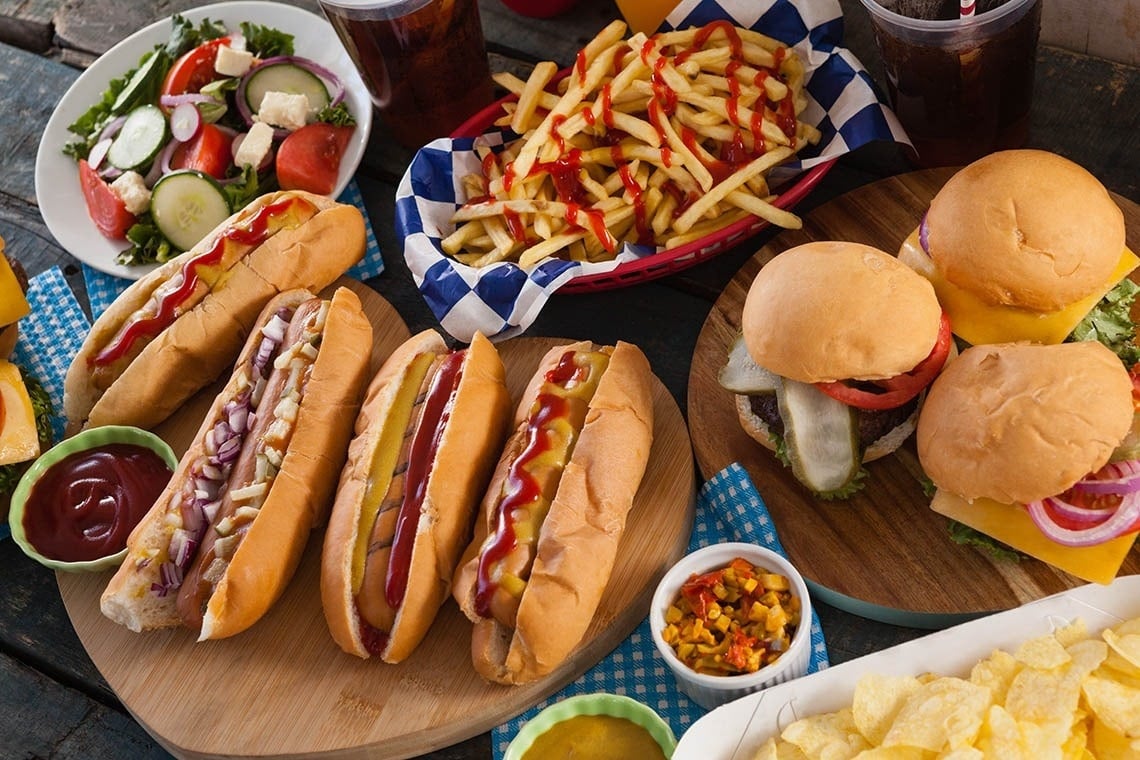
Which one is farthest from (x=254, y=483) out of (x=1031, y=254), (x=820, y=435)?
(x=1031, y=254)

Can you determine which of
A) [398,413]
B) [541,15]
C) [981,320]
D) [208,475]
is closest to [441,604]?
[398,413]

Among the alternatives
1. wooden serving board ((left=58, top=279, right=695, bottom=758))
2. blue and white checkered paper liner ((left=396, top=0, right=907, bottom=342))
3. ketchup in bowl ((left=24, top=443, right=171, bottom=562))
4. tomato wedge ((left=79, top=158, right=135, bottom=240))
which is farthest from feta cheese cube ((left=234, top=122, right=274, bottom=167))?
wooden serving board ((left=58, top=279, right=695, bottom=758))

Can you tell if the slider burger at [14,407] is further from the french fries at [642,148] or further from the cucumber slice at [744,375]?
the cucumber slice at [744,375]

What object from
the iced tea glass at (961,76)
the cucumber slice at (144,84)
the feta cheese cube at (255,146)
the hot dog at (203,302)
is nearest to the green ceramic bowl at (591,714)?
the hot dog at (203,302)

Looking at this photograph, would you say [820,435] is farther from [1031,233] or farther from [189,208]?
[189,208]

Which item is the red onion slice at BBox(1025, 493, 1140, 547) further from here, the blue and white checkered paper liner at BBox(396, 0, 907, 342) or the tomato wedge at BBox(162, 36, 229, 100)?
the tomato wedge at BBox(162, 36, 229, 100)

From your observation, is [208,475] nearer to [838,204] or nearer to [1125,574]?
[838,204]

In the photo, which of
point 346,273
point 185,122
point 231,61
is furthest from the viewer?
point 231,61
